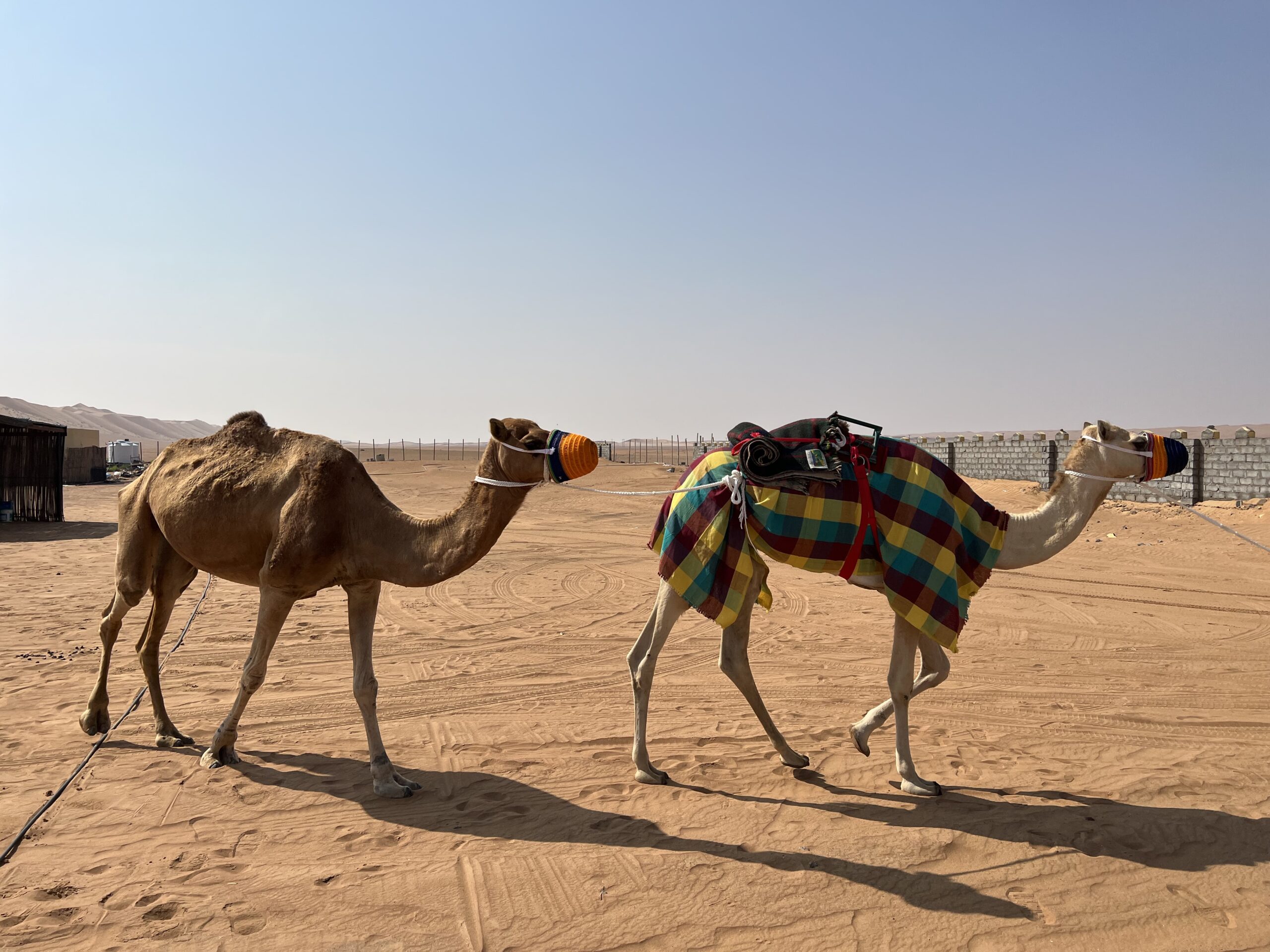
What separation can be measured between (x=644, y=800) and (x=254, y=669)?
8.63 ft

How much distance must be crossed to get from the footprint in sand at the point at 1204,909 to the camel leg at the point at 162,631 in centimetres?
608

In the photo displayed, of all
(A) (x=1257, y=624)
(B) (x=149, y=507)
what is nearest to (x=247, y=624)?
(B) (x=149, y=507)

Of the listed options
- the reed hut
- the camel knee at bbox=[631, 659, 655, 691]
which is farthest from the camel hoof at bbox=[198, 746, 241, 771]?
the reed hut

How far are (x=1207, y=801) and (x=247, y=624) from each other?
9526mm

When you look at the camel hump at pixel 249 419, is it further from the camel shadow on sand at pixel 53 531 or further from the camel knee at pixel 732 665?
the camel shadow on sand at pixel 53 531

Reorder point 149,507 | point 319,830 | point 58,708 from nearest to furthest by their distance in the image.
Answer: point 319,830, point 149,507, point 58,708

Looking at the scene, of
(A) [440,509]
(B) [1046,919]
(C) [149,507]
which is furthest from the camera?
(A) [440,509]

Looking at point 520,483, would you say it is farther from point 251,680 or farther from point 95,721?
point 95,721

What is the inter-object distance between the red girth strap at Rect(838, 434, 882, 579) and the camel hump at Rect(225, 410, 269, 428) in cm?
412

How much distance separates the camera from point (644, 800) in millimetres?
4770

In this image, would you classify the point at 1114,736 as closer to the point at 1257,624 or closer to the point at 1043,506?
the point at 1043,506

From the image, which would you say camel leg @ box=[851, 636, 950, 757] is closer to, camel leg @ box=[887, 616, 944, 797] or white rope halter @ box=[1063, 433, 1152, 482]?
camel leg @ box=[887, 616, 944, 797]

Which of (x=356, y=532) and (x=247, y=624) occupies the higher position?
(x=356, y=532)

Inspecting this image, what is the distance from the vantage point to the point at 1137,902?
3.64 m
